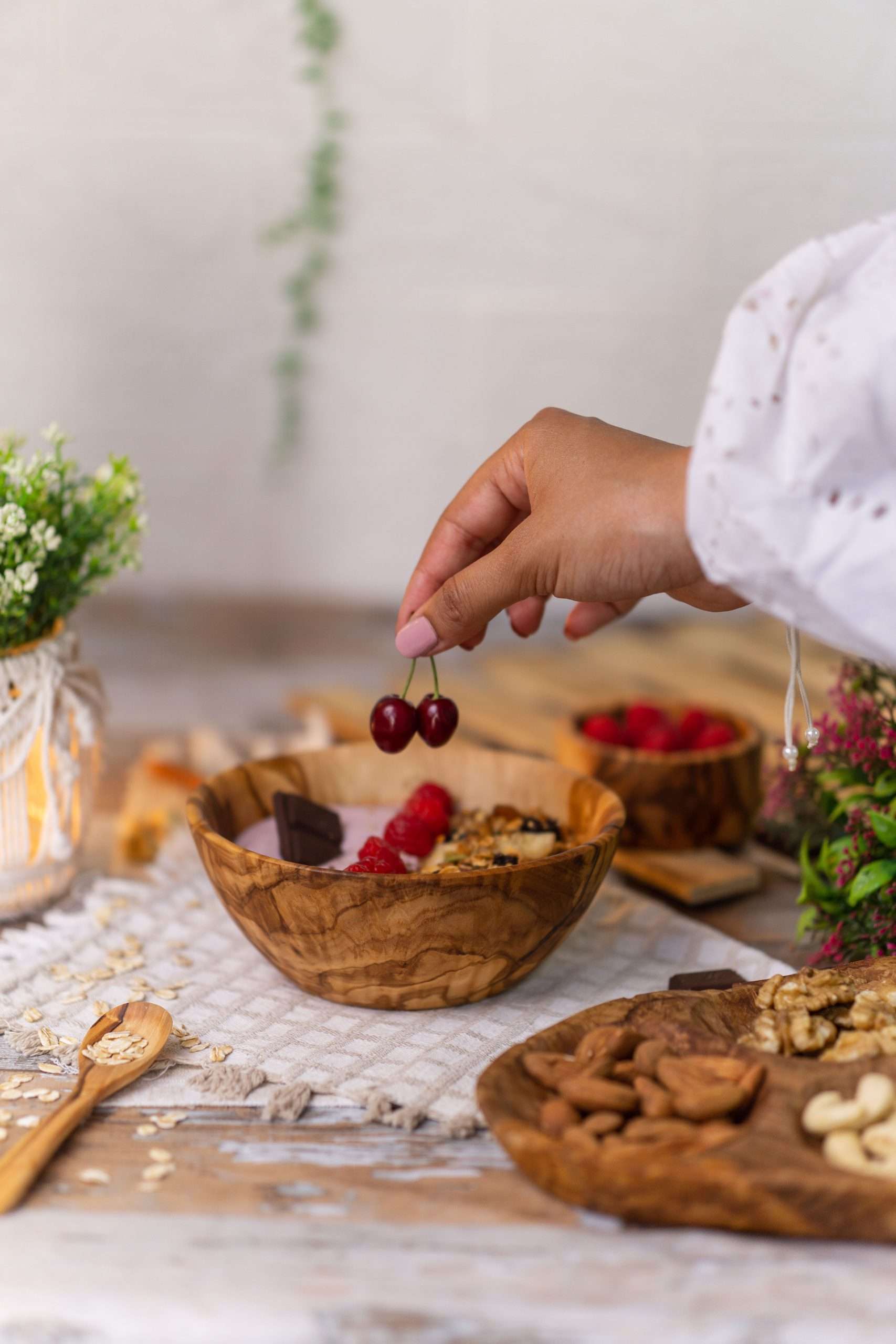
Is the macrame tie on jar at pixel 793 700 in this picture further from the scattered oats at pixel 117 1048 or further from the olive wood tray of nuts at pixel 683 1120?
the scattered oats at pixel 117 1048

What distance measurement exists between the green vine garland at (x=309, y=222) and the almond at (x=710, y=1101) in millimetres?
1850

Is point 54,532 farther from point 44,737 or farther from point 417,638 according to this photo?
point 417,638

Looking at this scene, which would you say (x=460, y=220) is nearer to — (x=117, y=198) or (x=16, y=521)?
(x=117, y=198)

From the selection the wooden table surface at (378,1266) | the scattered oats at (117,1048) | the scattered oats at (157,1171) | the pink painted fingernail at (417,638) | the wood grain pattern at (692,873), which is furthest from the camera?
the wood grain pattern at (692,873)

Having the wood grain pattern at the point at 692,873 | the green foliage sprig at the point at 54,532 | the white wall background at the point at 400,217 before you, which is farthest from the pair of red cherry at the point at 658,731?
the white wall background at the point at 400,217

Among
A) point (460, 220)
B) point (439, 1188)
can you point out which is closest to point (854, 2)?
point (460, 220)

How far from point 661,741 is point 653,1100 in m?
0.58

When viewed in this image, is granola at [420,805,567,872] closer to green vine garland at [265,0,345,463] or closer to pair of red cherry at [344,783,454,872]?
pair of red cherry at [344,783,454,872]

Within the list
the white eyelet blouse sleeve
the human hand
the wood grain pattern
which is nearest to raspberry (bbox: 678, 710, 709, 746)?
the wood grain pattern

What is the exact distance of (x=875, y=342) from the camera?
0.61 metres

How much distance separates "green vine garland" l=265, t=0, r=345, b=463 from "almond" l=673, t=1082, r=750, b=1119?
185 centimetres

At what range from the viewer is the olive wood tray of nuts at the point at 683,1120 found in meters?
0.54

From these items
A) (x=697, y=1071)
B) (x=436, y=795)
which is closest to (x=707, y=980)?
(x=697, y=1071)

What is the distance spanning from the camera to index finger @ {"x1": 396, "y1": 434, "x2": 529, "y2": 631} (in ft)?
2.90
